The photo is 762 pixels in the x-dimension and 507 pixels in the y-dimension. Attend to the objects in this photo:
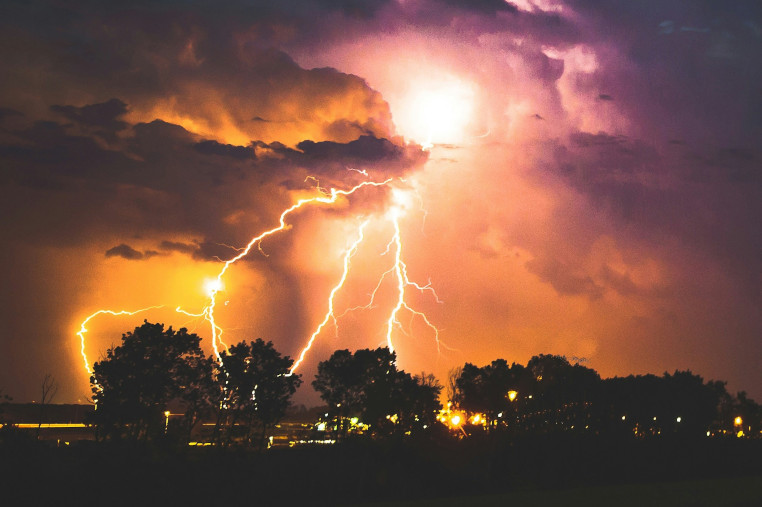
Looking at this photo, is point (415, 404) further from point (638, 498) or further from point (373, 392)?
point (638, 498)

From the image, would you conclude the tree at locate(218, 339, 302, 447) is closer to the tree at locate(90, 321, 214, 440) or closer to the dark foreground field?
the tree at locate(90, 321, 214, 440)

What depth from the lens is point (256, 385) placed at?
41500mm

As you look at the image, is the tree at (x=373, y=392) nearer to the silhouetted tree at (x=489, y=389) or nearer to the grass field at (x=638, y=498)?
the silhouetted tree at (x=489, y=389)

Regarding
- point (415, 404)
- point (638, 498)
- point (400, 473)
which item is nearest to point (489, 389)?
point (415, 404)

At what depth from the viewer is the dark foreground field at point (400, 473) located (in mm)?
20438

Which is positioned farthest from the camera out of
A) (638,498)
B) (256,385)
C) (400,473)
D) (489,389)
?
(489,389)

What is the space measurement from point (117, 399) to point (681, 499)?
25.8 meters

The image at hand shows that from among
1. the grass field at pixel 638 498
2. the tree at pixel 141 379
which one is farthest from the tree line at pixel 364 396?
the grass field at pixel 638 498

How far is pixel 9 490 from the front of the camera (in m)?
19.6

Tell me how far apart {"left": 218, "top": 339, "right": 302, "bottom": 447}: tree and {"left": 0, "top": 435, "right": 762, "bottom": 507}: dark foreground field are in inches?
444

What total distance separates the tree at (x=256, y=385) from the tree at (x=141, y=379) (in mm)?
4221

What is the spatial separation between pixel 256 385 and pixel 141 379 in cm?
862

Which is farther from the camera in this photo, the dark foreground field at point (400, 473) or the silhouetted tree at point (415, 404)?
the silhouetted tree at point (415, 404)

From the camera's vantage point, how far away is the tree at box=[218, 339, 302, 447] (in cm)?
4075
